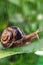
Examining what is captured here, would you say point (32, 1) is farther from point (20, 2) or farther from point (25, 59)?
point (25, 59)

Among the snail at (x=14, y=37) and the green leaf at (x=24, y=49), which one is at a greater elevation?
the snail at (x=14, y=37)

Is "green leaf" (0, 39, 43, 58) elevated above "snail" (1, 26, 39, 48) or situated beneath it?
situated beneath

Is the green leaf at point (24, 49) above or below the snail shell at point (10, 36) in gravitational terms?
below

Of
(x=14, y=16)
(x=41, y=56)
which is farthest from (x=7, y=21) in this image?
(x=41, y=56)
